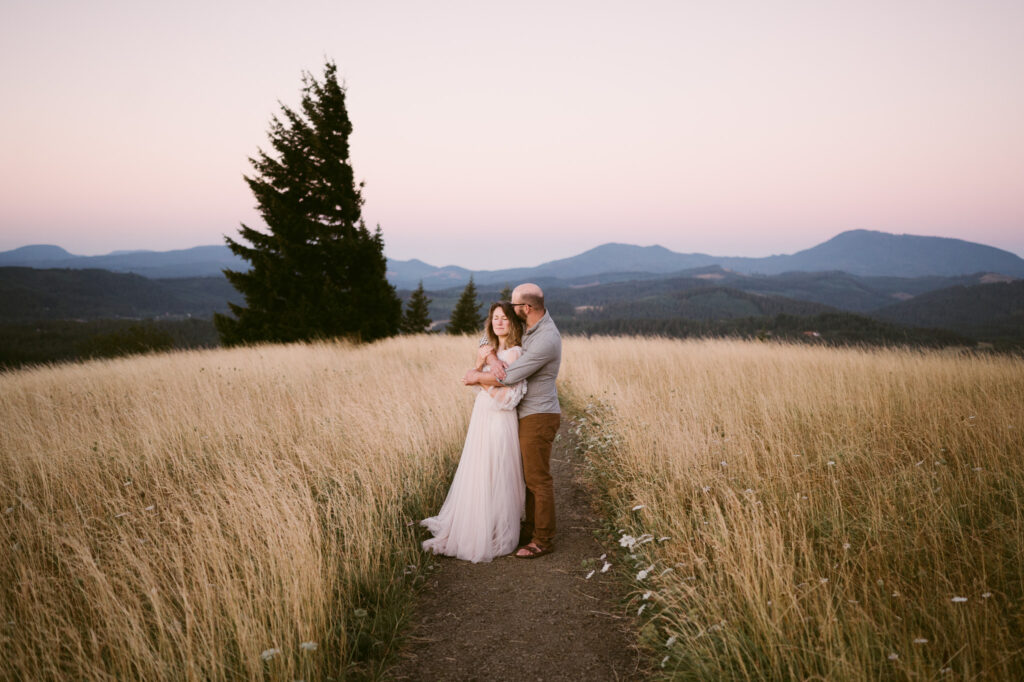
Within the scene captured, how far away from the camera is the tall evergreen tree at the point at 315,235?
16766mm

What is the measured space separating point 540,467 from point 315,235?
618 inches

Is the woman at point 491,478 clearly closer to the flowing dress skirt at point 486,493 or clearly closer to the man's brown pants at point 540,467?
the flowing dress skirt at point 486,493

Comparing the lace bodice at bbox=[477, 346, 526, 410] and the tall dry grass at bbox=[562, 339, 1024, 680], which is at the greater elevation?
the lace bodice at bbox=[477, 346, 526, 410]

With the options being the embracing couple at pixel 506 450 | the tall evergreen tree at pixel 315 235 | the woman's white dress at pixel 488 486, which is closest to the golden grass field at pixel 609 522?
the woman's white dress at pixel 488 486

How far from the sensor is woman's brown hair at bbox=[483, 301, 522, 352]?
14.6 ft

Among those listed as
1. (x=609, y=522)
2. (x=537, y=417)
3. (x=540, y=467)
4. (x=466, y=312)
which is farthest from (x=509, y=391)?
(x=466, y=312)

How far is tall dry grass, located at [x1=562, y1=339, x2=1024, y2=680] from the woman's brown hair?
1.98 meters

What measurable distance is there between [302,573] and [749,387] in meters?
7.62

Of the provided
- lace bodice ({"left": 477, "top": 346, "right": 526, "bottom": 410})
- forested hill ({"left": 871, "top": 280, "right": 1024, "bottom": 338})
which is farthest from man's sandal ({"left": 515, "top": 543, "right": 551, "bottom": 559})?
forested hill ({"left": 871, "top": 280, "right": 1024, "bottom": 338})

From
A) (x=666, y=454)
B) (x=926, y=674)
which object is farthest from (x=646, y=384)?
(x=926, y=674)

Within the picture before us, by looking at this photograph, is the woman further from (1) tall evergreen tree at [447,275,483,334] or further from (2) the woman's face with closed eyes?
(1) tall evergreen tree at [447,275,483,334]

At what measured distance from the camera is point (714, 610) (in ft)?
9.12

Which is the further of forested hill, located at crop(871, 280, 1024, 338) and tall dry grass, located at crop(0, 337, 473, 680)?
forested hill, located at crop(871, 280, 1024, 338)

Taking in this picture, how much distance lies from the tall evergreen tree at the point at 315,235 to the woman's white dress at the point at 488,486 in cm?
1396
